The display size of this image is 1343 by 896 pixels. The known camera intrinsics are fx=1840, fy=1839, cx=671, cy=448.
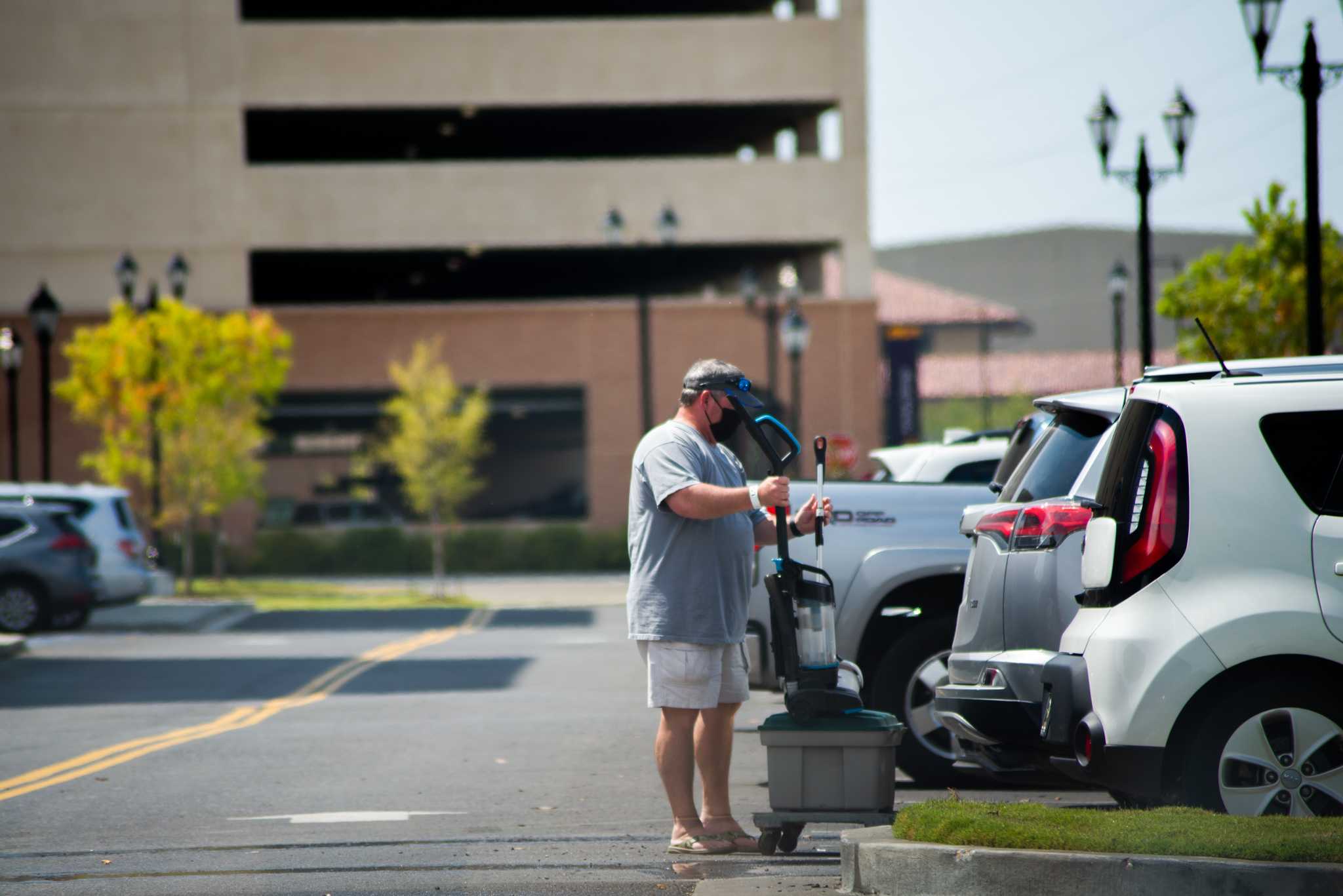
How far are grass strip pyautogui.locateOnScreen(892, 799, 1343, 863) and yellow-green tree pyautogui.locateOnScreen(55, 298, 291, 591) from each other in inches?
1134

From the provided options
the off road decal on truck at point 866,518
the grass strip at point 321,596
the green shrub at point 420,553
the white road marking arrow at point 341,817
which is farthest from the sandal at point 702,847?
the green shrub at point 420,553

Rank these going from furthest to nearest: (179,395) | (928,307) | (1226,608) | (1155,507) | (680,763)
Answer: (928,307), (179,395), (680,763), (1155,507), (1226,608)

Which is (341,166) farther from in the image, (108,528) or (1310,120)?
(1310,120)

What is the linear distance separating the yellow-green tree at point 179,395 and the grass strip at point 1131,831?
2880 centimetres

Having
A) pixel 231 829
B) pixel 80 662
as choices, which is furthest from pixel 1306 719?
pixel 80 662

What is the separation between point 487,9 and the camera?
46.1 m

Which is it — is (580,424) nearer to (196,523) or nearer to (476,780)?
(196,523)

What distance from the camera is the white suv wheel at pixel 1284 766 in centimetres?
622

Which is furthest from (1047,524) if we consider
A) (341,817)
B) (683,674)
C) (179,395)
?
(179,395)

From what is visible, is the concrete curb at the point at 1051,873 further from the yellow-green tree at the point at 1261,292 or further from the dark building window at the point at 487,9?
the dark building window at the point at 487,9

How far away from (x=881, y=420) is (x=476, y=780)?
35907 mm

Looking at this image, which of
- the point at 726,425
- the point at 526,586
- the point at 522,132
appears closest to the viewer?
the point at 726,425

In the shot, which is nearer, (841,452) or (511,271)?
(841,452)

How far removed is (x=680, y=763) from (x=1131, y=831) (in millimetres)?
2135
